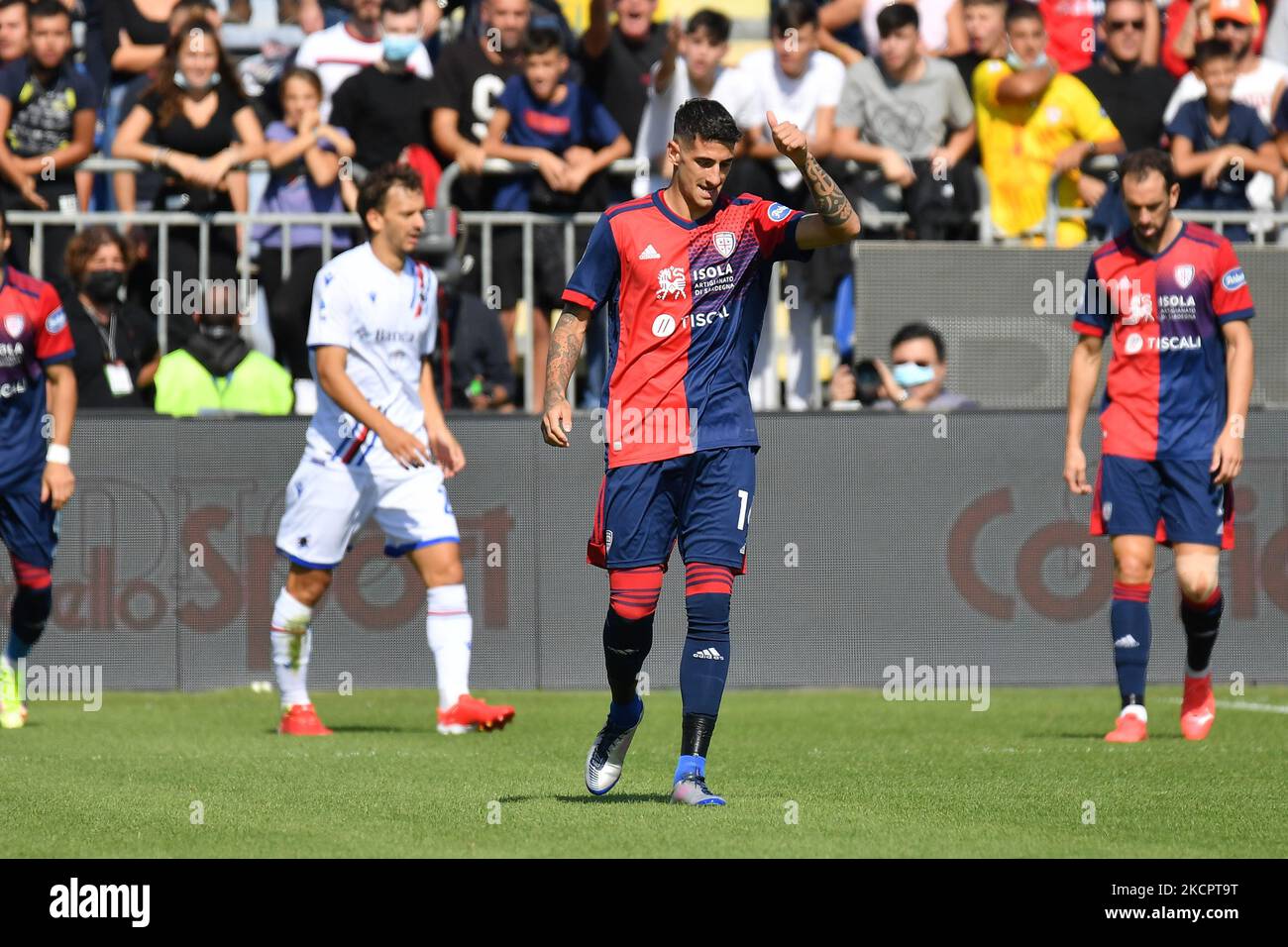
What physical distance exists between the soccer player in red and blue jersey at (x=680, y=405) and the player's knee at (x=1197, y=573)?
358 centimetres

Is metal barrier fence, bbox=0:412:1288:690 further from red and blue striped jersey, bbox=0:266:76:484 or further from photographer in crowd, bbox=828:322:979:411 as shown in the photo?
red and blue striped jersey, bbox=0:266:76:484

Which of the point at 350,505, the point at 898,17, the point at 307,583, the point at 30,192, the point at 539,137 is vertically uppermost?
the point at 898,17

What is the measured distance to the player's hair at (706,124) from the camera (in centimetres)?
753

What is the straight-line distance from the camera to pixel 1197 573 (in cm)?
1054

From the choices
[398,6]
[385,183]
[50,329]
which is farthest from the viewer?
[398,6]

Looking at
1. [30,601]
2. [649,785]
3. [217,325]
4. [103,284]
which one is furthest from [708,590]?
[103,284]

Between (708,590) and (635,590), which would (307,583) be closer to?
(635,590)

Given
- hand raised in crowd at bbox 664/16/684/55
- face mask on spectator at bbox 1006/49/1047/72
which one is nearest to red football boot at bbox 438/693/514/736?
hand raised in crowd at bbox 664/16/684/55

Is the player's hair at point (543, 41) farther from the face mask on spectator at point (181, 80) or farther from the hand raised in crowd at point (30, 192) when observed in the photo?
the hand raised in crowd at point (30, 192)

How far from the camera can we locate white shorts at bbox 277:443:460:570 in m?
11.0

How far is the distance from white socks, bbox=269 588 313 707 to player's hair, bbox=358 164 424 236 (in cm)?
212

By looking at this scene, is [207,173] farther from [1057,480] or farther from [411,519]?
[1057,480]

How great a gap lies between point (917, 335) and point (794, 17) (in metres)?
2.47

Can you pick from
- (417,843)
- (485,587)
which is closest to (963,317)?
(485,587)
